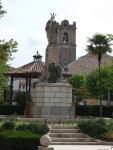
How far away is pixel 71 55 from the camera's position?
11456 cm

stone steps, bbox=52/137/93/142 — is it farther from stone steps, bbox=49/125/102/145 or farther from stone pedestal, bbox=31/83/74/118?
stone pedestal, bbox=31/83/74/118

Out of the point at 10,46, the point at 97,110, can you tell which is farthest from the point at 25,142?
the point at 97,110

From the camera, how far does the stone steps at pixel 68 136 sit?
26.3 meters

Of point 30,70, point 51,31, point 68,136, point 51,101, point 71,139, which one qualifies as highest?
point 51,31

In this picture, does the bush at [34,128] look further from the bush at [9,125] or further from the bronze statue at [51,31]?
the bronze statue at [51,31]

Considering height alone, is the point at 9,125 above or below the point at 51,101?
below

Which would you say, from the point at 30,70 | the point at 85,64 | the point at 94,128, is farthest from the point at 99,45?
the point at 85,64

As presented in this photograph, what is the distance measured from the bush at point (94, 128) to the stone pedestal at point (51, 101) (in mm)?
5876

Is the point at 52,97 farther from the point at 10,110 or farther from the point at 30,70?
the point at 30,70

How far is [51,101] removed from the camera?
112ft

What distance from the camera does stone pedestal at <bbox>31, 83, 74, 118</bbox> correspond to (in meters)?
34.1

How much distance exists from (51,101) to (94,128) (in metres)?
6.83

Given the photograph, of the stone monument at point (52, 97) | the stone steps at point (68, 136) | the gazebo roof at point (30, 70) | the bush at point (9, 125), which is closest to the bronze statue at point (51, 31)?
the stone monument at point (52, 97)

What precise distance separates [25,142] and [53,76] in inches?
597
